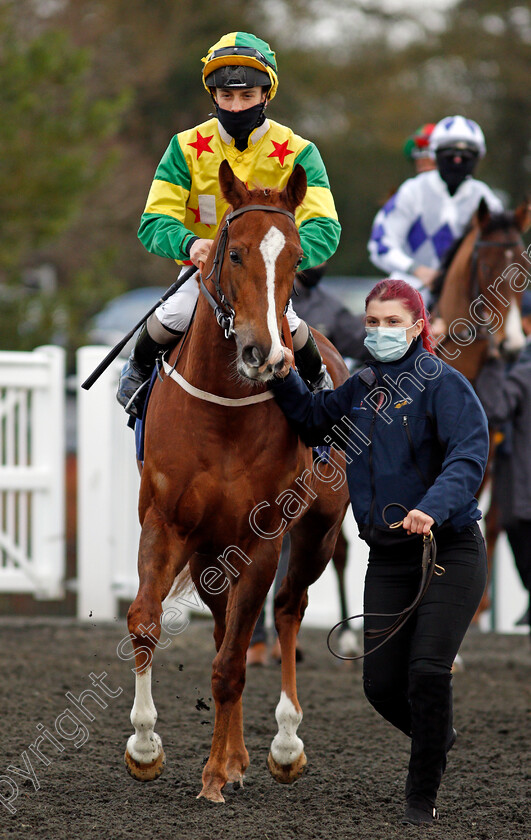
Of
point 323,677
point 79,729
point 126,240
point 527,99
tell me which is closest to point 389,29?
point 527,99

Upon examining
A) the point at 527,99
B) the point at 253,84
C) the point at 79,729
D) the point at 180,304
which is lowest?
the point at 79,729

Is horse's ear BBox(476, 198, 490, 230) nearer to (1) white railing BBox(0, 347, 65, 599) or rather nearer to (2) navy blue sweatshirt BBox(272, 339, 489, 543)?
(2) navy blue sweatshirt BBox(272, 339, 489, 543)

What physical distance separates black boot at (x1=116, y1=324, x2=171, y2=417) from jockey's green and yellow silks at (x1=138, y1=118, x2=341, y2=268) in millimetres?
364

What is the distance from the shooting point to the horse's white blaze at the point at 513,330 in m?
6.30

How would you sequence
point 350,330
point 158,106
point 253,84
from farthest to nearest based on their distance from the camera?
point 158,106, point 350,330, point 253,84

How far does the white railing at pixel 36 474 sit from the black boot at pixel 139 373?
11.6 feet

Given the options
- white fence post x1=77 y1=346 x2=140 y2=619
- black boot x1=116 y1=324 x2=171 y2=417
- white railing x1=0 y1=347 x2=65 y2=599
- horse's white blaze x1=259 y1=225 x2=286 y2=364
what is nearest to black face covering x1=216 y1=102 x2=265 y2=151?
horse's white blaze x1=259 y1=225 x2=286 y2=364

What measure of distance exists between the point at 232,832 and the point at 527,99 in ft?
77.3

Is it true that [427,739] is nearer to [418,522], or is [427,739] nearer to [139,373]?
[418,522]

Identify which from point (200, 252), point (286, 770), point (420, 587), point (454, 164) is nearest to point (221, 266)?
point (200, 252)

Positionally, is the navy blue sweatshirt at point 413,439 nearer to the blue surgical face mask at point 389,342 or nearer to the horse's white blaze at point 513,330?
the blue surgical face mask at point 389,342

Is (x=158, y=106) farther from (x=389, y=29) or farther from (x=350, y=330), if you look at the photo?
(x=350, y=330)

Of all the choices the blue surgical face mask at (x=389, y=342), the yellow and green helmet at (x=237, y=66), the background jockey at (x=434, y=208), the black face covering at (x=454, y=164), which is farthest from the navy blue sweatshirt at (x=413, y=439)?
the black face covering at (x=454, y=164)

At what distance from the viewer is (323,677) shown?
6543 millimetres
